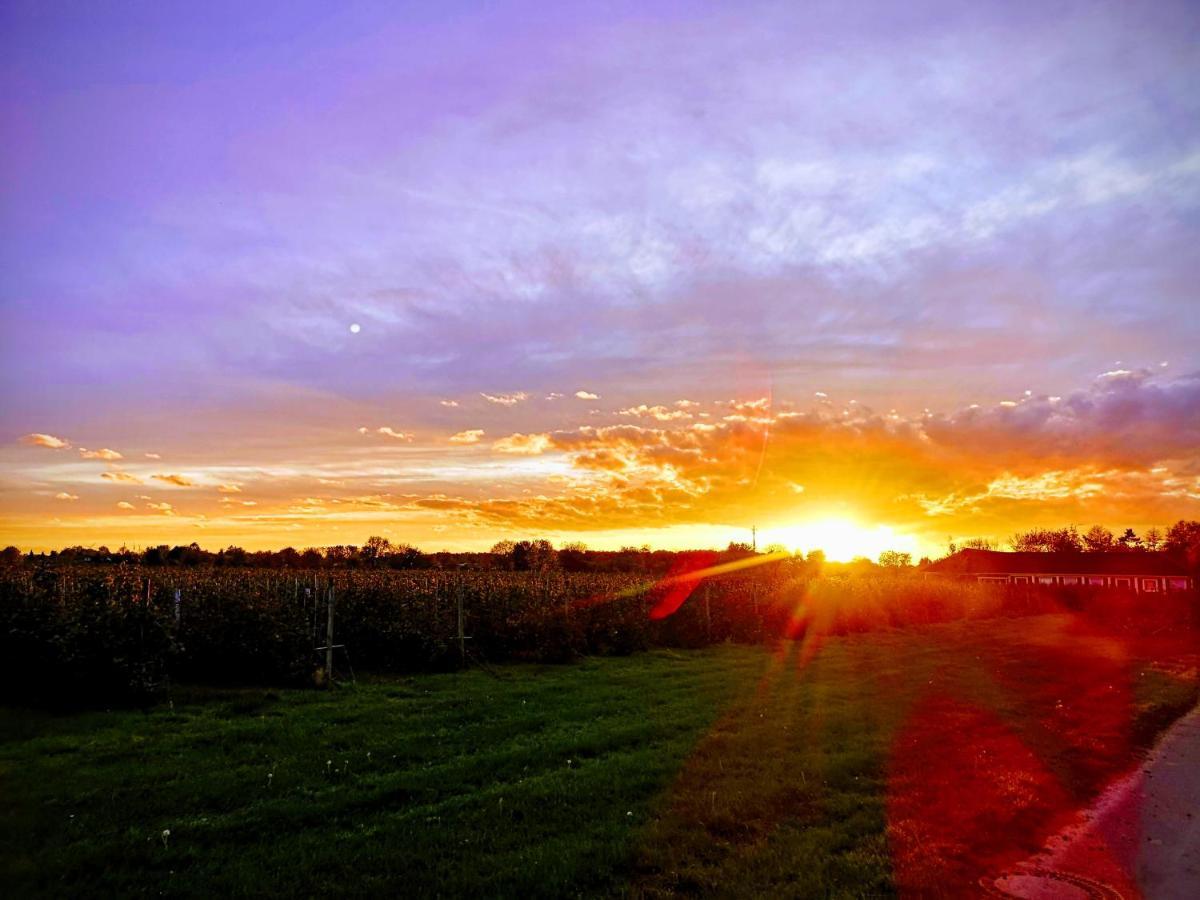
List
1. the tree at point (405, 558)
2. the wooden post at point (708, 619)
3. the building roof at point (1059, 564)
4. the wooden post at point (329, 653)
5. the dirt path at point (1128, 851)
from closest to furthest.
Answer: the dirt path at point (1128, 851) < the wooden post at point (329, 653) < the wooden post at point (708, 619) < the tree at point (405, 558) < the building roof at point (1059, 564)

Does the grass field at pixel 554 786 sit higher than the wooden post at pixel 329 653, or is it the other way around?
the wooden post at pixel 329 653

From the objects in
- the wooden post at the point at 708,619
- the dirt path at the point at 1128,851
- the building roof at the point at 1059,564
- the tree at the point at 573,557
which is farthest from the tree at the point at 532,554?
the dirt path at the point at 1128,851

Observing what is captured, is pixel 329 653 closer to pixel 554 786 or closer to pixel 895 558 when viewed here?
pixel 554 786

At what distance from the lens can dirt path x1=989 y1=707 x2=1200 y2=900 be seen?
19.5ft

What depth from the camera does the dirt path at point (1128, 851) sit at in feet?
19.5

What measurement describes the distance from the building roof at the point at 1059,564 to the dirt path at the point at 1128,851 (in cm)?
8477

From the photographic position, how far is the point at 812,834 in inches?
275

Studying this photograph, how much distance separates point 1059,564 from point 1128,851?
299 feet

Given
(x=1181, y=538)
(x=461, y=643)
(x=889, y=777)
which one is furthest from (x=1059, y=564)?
(x=889, y=777)

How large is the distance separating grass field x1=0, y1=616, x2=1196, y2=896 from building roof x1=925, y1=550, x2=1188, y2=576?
77396 mm

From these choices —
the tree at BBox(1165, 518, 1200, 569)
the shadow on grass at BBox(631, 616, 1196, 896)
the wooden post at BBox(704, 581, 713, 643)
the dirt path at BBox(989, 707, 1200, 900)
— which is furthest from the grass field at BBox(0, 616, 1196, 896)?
the tree at BBox(1165, 518, 1200, 569)

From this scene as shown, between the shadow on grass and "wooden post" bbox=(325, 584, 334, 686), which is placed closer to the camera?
the shadow on grass

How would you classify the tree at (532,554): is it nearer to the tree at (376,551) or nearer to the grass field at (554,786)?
the tree at (376,551)

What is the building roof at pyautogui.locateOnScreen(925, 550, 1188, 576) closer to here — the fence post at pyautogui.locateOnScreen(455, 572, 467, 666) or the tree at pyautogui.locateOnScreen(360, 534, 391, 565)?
the tree at pyautogui.locateOnScreen(360, 534, 391, 565)
